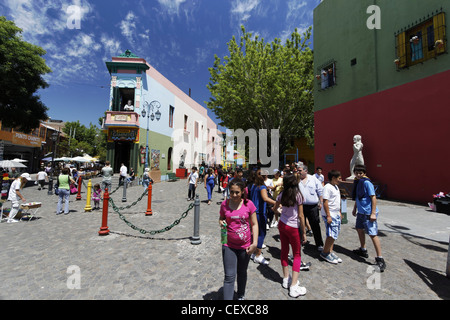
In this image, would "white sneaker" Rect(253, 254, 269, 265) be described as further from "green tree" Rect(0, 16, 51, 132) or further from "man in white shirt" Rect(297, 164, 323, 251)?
"green tree" Rect(0, 16, 51, 132)

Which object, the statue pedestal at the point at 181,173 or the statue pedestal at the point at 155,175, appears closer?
the statue pedestal at the point at 155,175

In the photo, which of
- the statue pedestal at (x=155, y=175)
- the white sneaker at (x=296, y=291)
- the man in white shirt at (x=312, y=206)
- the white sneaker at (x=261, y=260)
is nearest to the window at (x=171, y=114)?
the statue pedestal at (x=155, y=175)

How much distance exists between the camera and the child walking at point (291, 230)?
285cm

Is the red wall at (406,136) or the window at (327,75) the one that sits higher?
the window at (327,75)

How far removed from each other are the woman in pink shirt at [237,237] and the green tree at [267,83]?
51.6 feet

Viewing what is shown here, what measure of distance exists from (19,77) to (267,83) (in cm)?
1840

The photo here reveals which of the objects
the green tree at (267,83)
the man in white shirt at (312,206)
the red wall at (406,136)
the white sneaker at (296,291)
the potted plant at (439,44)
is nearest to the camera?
the white sneaker at (296,291)

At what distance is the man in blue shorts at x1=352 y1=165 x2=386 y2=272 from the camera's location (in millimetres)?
3584

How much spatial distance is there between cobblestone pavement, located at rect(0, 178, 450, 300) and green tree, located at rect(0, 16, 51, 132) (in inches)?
507

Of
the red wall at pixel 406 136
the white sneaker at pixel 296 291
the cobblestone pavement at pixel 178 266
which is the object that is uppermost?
the red wall at pixel 406 136

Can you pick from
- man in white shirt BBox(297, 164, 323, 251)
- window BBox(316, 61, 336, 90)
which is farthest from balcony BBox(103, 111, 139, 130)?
man in white shirt BBox(297, 164, 323, 251)

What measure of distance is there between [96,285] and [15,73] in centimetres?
1795

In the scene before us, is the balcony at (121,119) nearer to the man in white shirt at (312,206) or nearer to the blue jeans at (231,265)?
the man in white shirt at (312,206)

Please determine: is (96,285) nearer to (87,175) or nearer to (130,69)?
(130,69)
